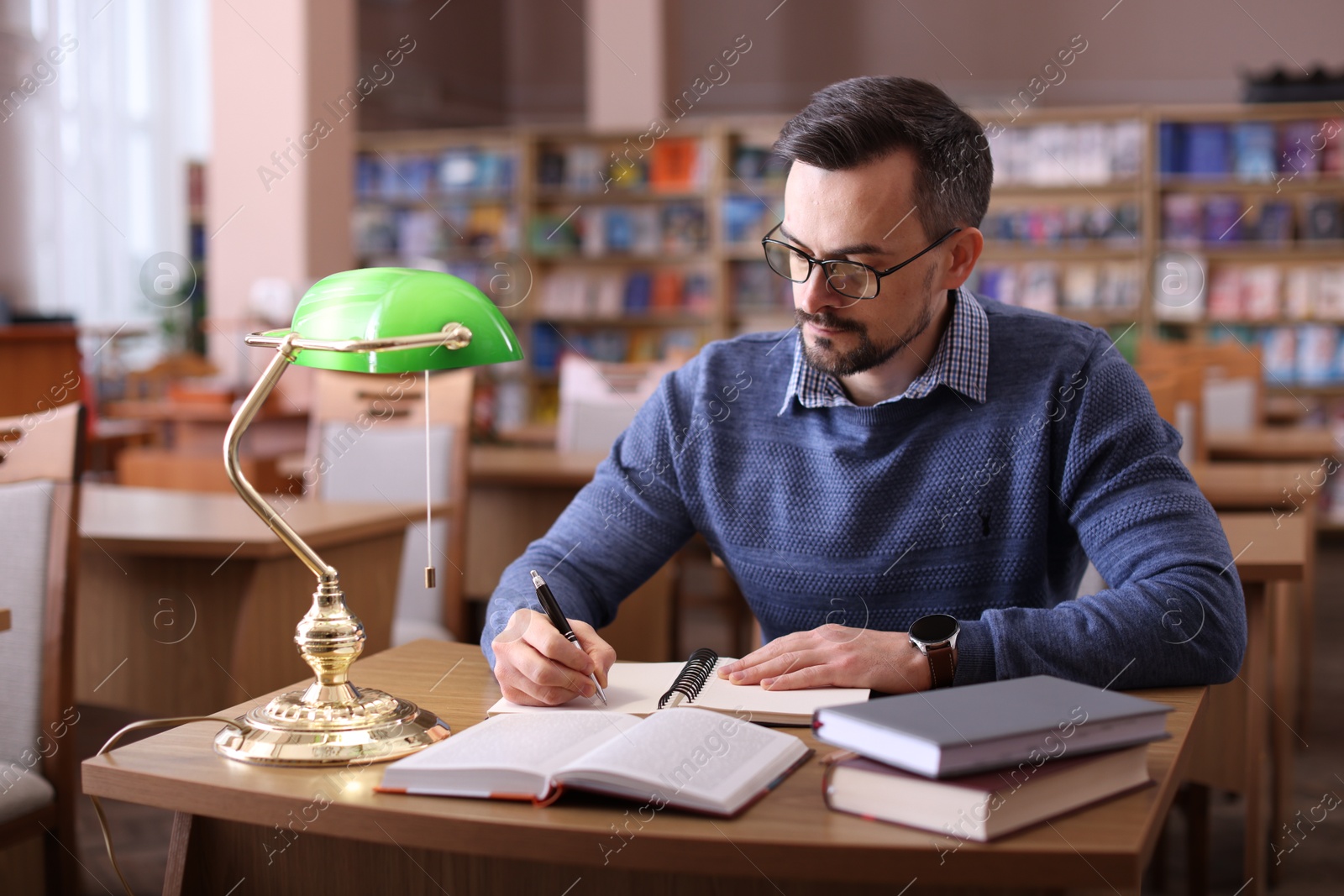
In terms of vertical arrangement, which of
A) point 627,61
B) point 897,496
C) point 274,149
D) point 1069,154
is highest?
point 627,61

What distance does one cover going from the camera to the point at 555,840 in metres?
0.88

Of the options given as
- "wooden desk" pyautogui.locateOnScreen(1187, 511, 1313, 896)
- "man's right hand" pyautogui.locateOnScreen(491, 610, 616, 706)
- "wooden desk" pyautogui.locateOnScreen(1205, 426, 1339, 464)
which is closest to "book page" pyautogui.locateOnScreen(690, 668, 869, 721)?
"man's right hand" pyautogui.locateOnScreen(491, 610, 616, 706)

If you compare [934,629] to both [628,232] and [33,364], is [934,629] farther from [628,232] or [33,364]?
[628,232]

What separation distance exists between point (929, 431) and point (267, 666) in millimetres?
1285

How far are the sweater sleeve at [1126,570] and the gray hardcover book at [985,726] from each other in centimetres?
23

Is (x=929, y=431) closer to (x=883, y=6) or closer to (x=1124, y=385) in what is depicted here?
(x=1124, y=385)

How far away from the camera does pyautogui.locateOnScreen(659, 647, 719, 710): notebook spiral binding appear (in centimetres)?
117

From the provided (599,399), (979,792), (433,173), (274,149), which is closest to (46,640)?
(979,792)

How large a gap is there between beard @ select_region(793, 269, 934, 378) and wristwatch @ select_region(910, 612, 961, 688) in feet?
1.15

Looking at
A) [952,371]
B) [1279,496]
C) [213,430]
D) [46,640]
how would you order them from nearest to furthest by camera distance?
[952,371] → [46,640] → [1279,496] → [213,430]

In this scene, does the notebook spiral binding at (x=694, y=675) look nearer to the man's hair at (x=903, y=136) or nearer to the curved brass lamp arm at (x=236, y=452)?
the curved brass lamp arm at (x=236, y=452)

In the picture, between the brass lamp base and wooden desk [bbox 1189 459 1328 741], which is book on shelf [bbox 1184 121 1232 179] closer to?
wooden desk [bbox 1189 459 1328 741]

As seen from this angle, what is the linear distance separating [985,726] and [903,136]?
0.74m

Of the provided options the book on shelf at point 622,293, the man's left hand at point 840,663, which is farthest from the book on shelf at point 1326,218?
the man's left hand at point 840,663
